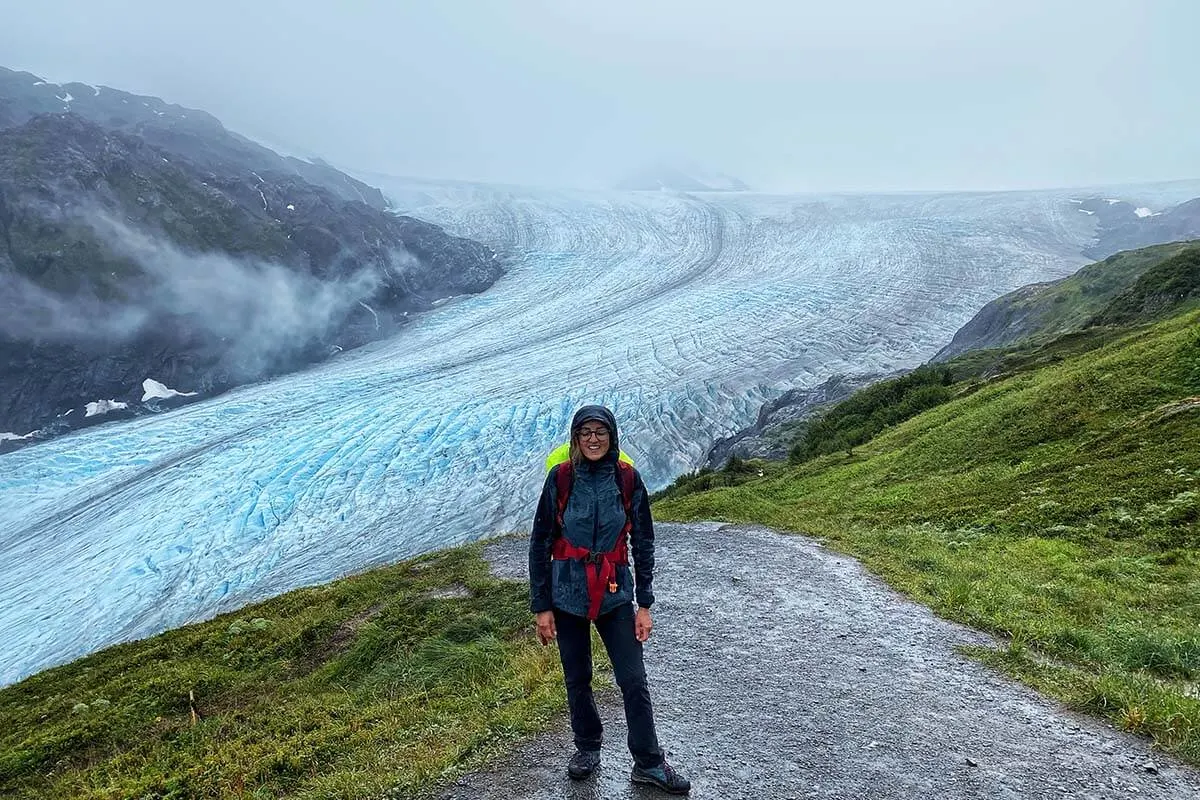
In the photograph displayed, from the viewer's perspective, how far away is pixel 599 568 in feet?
10.8

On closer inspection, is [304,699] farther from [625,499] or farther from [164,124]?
[164,124]

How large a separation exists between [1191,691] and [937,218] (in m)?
43.6

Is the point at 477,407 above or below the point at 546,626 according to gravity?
below

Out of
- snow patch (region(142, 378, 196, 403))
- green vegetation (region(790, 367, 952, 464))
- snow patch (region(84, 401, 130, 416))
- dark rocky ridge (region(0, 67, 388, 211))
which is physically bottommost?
snow patch (region(84, 401, 130, 416))

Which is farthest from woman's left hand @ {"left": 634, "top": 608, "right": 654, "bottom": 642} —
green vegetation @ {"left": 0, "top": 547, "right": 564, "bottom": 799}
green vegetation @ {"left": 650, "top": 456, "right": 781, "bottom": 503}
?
green vegetation @ {"left": 650, "top": 456, "right": 781, "bottom": 503}

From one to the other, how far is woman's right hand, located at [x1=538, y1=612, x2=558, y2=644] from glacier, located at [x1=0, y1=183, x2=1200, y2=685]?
Result: 15.2 m

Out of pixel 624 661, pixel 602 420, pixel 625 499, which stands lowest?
pixel 624 661

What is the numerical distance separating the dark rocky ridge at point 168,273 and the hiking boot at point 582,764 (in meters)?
29.6

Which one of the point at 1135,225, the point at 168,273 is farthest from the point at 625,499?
the point at 1135,225

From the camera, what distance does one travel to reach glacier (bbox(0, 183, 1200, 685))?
17422 millimetres

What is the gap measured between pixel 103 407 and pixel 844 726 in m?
31.2

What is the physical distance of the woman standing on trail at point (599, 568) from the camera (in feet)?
10.8

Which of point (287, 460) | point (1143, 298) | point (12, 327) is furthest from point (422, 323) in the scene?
point (1143, 298)

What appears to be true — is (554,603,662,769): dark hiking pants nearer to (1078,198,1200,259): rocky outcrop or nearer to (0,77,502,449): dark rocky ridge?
(0,77,502,449): dark rocky ridge
